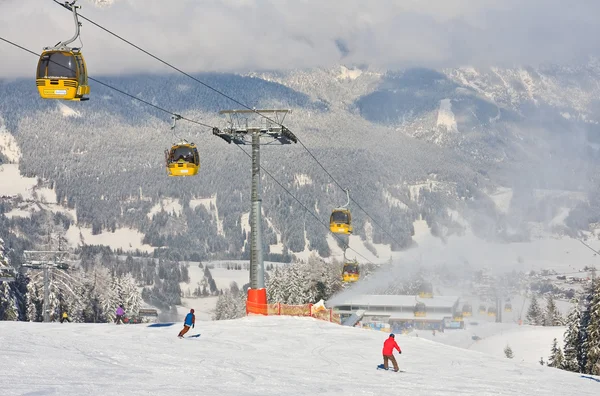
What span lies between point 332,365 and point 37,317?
66615 mm

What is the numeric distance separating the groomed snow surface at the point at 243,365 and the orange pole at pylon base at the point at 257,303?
313 cm

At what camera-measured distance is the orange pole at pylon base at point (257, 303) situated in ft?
161

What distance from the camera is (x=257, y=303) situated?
49.1 m

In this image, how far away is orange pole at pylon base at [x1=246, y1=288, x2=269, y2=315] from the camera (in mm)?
49062

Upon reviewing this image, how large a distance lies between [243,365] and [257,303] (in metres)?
17.8

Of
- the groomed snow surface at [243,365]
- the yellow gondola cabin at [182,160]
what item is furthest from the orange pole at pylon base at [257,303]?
the yellow gondola cabin at [182,160]

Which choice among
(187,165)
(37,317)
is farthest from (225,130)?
(37,317)

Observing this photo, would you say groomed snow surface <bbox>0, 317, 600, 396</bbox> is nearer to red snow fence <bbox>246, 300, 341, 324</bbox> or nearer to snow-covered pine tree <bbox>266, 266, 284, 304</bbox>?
red snow fence <bbox>246, 300, 341, 324</bbox>

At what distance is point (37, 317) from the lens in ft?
309

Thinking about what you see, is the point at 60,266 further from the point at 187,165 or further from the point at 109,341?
the point at 109,341

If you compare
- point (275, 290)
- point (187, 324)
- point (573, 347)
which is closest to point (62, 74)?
point (187, 324)

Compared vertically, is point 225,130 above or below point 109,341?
above

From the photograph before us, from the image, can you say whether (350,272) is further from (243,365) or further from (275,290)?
(243,365)

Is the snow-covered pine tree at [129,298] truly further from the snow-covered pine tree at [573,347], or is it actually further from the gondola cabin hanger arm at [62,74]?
the gondola cabin hanger arm at [62,74]
